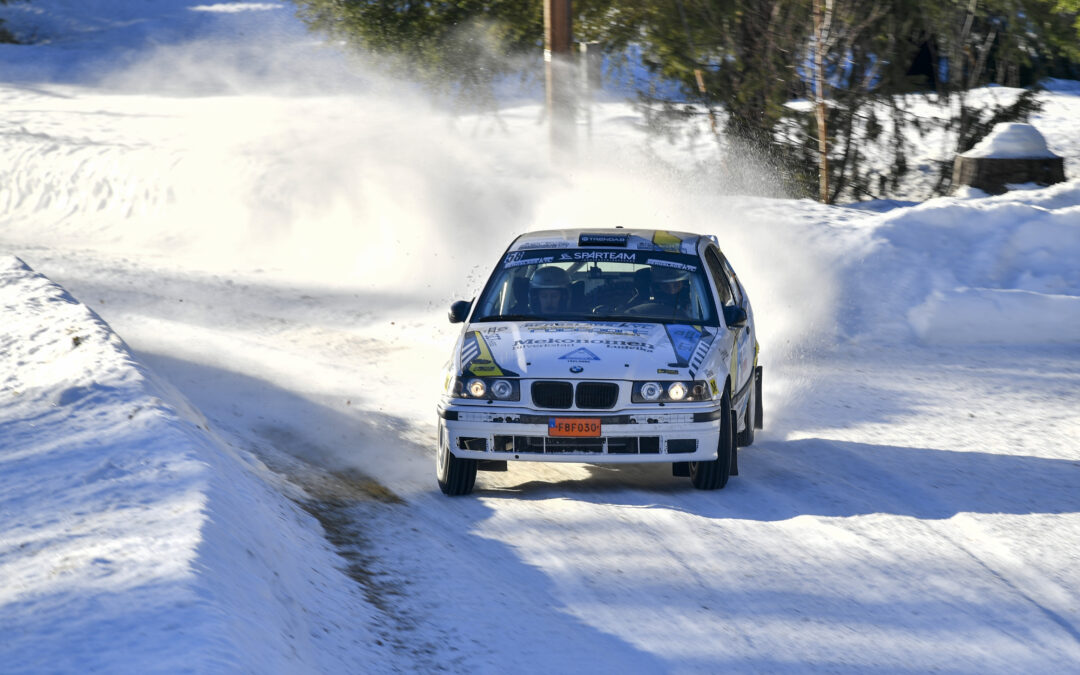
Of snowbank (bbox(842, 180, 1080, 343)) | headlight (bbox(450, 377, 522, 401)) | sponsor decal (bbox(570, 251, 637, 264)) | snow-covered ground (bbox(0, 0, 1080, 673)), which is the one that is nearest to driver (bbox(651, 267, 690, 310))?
sponsor decal (bbox(570, 251, 637, 264))

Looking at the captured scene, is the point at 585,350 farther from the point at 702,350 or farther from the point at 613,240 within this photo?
the point at 613,240

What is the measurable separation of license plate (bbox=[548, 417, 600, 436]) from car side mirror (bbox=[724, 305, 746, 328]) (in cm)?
137

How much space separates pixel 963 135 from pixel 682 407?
45.8ft

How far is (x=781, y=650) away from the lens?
517 cm

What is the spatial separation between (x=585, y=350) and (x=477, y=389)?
671 millimetres

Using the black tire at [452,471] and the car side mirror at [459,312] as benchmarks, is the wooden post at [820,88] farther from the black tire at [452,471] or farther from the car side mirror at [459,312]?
the black tire at [452,471]

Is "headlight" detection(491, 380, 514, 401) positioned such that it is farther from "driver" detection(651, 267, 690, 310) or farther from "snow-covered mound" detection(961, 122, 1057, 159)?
"snow-covered mound" detection(961, 122, 1057, 159)

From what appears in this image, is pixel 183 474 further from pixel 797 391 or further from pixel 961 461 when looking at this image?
pixel 797 391

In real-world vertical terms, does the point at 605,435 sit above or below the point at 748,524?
above

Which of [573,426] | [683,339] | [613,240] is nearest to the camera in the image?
[573,426]

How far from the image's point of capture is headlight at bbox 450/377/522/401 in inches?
293

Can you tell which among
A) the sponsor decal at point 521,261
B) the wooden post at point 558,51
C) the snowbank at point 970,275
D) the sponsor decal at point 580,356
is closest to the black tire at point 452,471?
the sponsor decal at point 580,356

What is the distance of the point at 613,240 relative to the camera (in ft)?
29.0

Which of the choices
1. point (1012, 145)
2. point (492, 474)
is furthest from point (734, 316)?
point (1012, 145)
